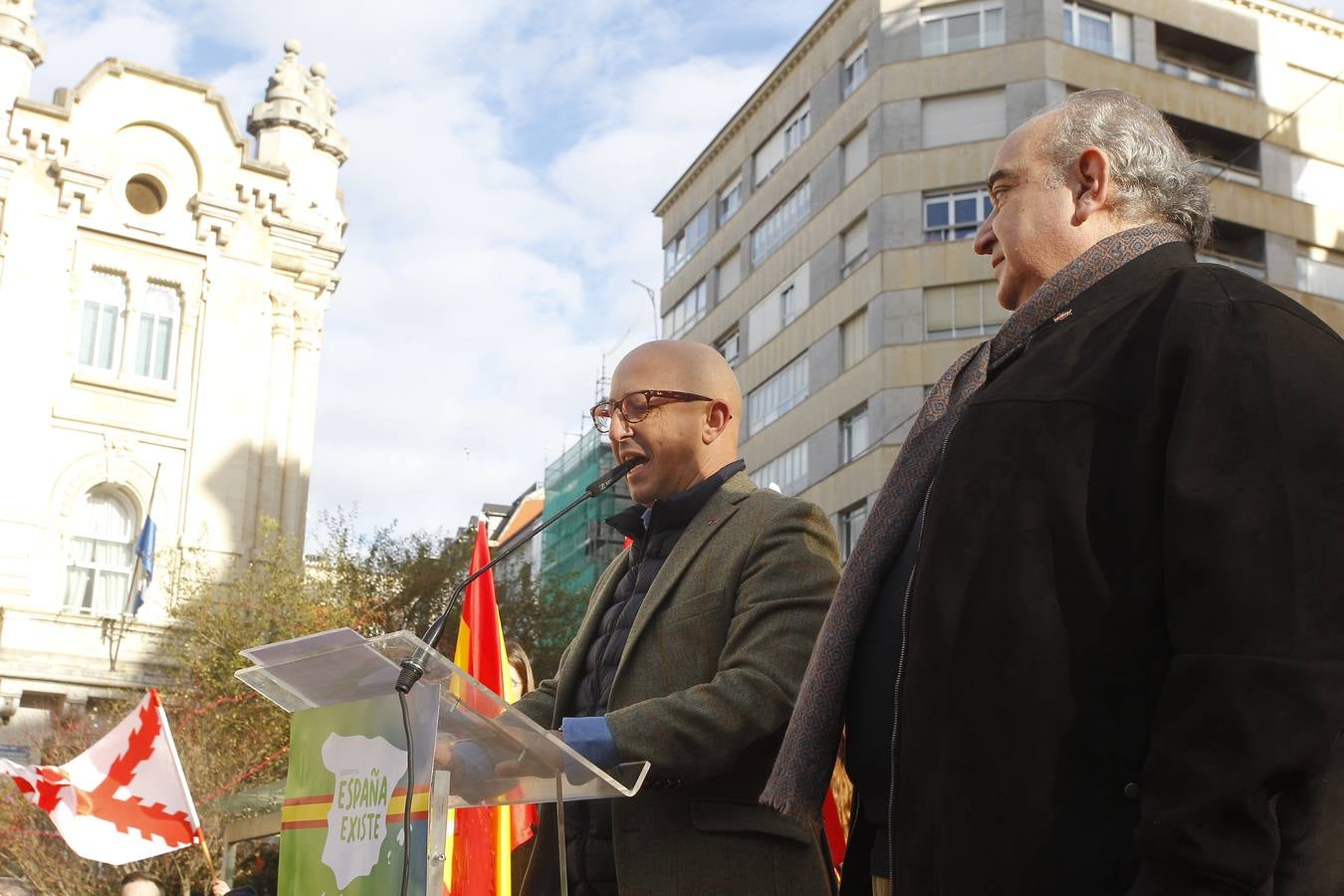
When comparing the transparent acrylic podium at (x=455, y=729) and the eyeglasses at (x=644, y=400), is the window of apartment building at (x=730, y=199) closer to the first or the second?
the eyeglasses at (x=644, y=400)

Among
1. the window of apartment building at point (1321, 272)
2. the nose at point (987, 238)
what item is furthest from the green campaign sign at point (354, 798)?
the window of apartment building at point (1321, 272)

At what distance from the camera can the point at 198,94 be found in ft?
115

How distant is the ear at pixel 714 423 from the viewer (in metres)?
4.54

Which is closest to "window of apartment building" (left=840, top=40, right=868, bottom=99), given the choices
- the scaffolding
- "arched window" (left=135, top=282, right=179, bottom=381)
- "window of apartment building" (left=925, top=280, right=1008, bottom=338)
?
"window of apartment building" (left=925, top=280, right=1008, bottom=338)

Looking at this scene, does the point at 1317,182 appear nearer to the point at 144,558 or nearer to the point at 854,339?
the point at 854,339

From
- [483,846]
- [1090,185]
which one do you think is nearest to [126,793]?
[483,846]

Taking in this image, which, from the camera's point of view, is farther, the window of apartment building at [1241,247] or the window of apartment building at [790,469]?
the window of apartment building at [790,469]

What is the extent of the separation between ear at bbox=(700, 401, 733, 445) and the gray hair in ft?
5.68

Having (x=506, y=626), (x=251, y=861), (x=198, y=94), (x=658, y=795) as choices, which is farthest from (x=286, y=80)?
(x=658, y=795)

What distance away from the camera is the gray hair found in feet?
9.59

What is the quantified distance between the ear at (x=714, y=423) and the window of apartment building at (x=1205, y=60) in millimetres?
36866

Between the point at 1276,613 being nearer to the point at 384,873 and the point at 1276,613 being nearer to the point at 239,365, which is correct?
the point at 384,873

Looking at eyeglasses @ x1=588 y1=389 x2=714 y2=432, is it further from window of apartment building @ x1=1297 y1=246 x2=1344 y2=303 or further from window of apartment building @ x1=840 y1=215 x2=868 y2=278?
window of apartment building @ x1=1297 y1=246 x2=1344 y2=303

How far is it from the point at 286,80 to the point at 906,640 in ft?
120
